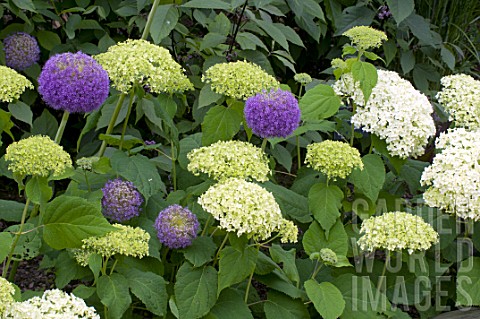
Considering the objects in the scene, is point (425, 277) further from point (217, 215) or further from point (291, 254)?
point (217, 215)

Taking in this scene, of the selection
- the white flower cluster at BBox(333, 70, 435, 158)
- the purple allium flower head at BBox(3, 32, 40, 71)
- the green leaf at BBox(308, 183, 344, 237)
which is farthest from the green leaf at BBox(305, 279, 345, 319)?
the purple allium flower head at BBox(3, 32, 40, 71)

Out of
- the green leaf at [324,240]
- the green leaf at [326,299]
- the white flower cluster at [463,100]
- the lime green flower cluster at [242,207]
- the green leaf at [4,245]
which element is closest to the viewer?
the green leaf at [4,245]

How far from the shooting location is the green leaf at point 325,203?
2.63 metres

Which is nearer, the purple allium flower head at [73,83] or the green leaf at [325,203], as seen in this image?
the purple allium flower head at [73,83]

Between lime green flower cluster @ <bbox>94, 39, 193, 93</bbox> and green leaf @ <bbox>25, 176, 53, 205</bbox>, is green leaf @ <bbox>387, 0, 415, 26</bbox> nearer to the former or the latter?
lime green flower cluster @ <bbox>94, 39, 193, 93</bbox>

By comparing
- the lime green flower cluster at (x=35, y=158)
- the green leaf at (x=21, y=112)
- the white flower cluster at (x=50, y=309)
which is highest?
the lime green flower cluster at (x=35, y=158)

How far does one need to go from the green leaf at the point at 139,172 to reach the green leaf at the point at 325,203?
0.55m

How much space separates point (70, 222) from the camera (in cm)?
216

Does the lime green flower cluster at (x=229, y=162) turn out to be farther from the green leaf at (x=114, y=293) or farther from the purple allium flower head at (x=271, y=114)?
the green leaf at (x=114, y=293)

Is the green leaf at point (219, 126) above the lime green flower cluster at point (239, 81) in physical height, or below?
below

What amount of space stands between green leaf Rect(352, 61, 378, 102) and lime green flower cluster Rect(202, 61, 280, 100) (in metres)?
0.39

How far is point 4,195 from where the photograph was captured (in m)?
3.96

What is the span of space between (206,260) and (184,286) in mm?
109

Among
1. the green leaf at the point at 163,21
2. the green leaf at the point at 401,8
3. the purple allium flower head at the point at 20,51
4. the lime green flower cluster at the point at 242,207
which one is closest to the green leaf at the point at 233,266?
the lime green flower cluster at the point at 242,207
